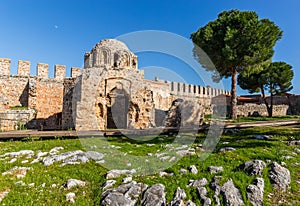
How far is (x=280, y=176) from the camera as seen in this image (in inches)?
211

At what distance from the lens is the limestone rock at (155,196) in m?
4.44

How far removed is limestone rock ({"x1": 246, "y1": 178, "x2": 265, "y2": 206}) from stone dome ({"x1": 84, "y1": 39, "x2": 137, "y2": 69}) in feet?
45.9

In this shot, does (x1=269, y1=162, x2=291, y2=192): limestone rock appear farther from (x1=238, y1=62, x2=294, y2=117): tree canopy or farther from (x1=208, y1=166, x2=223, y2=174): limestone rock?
(x1=238, y1=62, x2=294, y2=117): tree canopy

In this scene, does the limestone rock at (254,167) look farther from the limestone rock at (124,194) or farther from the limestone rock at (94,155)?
the limestone rock at (94,155)

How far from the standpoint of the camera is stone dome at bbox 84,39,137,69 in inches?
694

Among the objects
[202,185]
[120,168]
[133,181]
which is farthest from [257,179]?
[120,168]

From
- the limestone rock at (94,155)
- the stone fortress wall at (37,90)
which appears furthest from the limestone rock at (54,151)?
the stone fortress wall at (37,90)

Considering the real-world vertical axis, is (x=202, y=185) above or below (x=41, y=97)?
below

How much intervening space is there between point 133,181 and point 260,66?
1864 cm

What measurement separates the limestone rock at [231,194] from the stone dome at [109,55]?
13861 mm

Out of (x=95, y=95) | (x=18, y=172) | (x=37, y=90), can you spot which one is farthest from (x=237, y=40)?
(x=37, y=90)

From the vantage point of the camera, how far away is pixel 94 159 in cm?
667

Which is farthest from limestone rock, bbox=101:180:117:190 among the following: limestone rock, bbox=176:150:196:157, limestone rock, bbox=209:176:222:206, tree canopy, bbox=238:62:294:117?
tree canopy, bbox=238:62:294:117

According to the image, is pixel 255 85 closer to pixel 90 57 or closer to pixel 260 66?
pixel 260 66
